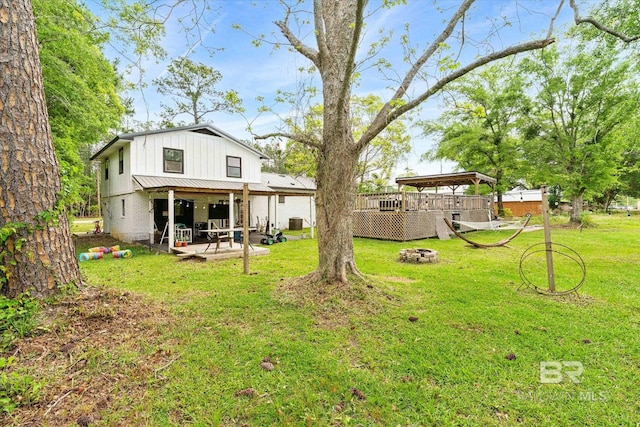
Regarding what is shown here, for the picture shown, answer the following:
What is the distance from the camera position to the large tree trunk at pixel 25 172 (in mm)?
2666

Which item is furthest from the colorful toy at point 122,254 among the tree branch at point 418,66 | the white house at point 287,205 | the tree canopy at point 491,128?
the tree canopy at point 491,128

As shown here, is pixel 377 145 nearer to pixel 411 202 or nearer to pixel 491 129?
pixel 491 129

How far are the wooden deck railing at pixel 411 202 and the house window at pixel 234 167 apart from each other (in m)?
6.13

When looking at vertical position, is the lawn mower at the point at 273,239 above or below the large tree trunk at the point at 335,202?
below

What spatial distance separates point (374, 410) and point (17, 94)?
4179 mm

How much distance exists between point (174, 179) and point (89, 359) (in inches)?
428

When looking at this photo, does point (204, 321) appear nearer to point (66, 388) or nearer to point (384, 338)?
point (66, 388)

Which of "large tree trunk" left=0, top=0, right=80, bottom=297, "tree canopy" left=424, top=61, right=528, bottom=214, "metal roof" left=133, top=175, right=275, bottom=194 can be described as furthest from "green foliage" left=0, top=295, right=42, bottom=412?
"tree canopy" left=424, top=61, right=528, bottom=214

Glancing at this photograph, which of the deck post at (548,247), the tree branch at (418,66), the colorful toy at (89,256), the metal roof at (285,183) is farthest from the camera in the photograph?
the metal roof at (285,183)

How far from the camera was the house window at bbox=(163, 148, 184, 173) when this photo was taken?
12.3 metres

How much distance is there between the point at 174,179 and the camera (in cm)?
1226

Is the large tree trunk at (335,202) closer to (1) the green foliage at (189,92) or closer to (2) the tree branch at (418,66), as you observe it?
(2) the tree branch at (418,66)

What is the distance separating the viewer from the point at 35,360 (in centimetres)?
239

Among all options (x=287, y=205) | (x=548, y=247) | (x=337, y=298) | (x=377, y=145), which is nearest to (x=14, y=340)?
(x=337, y=298)
